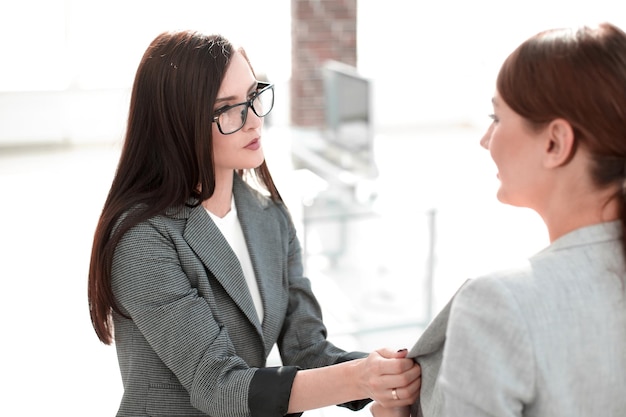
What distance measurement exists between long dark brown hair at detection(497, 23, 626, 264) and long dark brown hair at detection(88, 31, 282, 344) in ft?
2.31

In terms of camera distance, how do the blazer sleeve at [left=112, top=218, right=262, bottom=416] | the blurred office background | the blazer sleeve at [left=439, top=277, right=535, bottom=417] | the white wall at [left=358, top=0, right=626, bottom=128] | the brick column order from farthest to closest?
1. the white wall at [left=358, top=0, right=626, bottom=128]
2. the brick column
3. the blurred office background
4. the blazer sleeve at [left=112, top=218, right=262, bottom=416]
5. the blazer sleeve at [left=439, top=277, right=535, bottom=417]

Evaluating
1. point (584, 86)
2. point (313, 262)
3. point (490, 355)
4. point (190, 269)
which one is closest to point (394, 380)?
point (490, 355)

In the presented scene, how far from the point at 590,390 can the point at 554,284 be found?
0.15 metres

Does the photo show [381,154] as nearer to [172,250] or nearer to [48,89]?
[48,89]

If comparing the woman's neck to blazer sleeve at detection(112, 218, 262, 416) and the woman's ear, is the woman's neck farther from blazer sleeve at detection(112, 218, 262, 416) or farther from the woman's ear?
the woman's ear

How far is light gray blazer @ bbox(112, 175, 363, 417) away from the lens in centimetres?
162

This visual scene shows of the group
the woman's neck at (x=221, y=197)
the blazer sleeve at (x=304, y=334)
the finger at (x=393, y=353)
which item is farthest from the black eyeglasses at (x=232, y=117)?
the finger at (x=393, y=353)

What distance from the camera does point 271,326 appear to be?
1831 millimetres

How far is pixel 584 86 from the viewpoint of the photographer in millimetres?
1111

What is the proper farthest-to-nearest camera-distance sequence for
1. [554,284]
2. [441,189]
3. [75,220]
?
[441,189] < [75,220] < [554,284]

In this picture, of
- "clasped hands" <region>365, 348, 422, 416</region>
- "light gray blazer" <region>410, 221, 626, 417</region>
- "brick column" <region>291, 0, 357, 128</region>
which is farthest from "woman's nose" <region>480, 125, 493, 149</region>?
"brick column" <region>291, 0, 357, 128</region>

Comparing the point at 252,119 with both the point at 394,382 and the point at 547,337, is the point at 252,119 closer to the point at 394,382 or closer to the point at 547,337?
the point at 394,382

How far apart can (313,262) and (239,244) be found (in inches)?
111

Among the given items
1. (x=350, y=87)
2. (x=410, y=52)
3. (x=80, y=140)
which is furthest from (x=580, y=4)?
(x=80, y=140)
